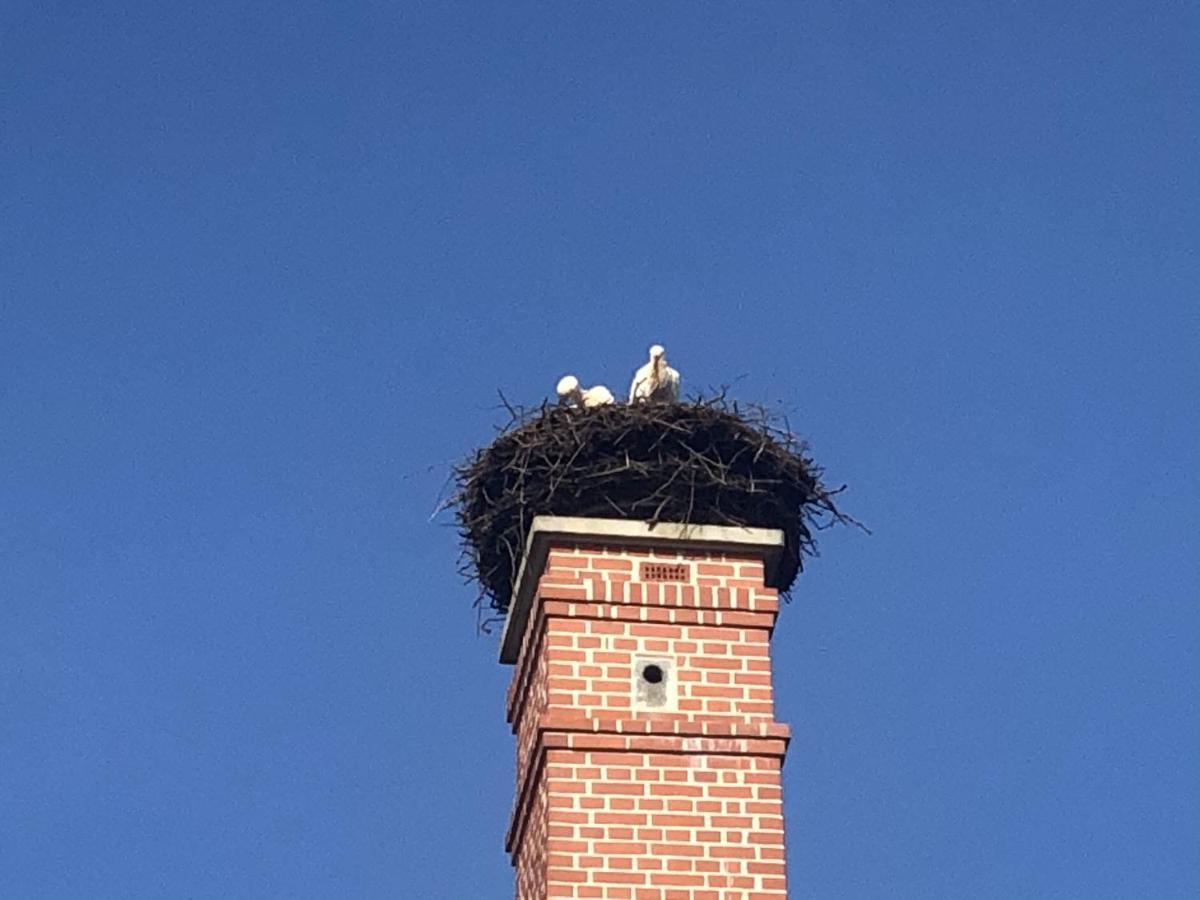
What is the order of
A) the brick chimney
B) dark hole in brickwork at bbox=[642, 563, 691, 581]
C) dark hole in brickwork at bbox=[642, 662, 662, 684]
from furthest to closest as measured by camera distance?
1. dark hole in brickwork at bbox=[642, 563, 691, 581]
2. dark hole in brickwork at bbox=[642, 662, 662, 684]
3. the brick chimney

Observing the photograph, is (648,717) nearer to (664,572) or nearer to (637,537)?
(664,572)

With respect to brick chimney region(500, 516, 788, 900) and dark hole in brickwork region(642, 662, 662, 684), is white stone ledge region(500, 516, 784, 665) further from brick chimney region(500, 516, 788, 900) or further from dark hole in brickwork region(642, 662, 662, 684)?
dark hole in brickwork region(642, 662, 662, 684)

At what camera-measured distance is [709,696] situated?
47.3 feet

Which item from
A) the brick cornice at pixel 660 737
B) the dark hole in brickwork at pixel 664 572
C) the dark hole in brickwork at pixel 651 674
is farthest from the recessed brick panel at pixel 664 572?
the brick cornice at pixel 660 737

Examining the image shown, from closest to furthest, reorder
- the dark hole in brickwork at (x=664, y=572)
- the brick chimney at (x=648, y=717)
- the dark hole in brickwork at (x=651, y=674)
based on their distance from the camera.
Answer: the brick chimney at (x=648, y=717), the dark hole in brickwork at (x=651, y=674), the dark hole in brickwork at (x=664, y=572)

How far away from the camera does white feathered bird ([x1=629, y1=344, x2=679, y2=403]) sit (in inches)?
642

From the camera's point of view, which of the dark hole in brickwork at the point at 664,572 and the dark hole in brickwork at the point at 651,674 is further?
the dark hole in brickwork at the point at 664,572

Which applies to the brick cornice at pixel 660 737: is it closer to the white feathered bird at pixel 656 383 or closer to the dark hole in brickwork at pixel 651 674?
the dark hole in brickwork at pixel 651 674

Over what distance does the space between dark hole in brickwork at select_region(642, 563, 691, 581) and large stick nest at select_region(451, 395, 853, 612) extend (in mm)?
318

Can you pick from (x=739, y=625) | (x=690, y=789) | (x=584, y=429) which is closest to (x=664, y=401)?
(x=584, y=429)

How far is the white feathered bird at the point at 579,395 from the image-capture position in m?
16.2

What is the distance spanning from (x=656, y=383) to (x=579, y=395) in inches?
19.8

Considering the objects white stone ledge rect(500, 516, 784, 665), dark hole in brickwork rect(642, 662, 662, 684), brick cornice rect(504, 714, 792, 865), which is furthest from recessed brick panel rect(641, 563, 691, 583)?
brick cornice rect(504, 714, 792, 865)

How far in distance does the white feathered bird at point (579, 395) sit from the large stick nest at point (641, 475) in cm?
32
